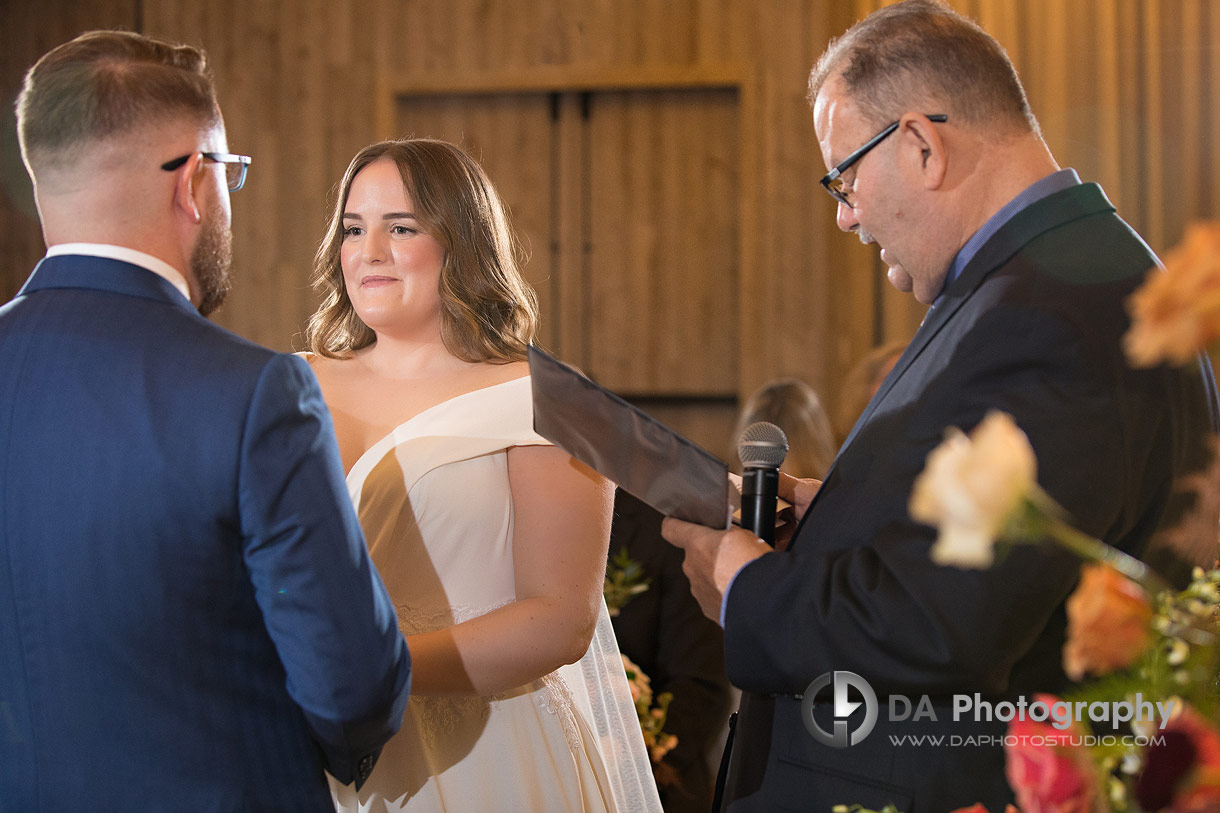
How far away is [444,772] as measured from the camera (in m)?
1.97

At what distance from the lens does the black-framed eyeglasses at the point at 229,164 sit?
1.42 m

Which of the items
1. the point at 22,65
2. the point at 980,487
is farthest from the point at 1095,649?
the point at 22,65

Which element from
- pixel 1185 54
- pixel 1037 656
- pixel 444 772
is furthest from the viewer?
pixel 1185 54

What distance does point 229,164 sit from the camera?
1.56m

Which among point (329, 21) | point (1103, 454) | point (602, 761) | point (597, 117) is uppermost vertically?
point (329, 21)

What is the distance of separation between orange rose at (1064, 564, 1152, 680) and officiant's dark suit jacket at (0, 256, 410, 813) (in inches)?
38.0

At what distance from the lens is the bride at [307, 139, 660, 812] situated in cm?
194

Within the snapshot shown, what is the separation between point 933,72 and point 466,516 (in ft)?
3.62

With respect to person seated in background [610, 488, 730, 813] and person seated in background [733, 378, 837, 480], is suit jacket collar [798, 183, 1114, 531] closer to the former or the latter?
person seated in background [610, 488, 730, 813]

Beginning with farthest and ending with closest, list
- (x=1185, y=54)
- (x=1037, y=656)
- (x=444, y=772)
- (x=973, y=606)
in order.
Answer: (x=1185, y=54), (x=444, y=772), (x=1037, y=656), (x=973, y=606)

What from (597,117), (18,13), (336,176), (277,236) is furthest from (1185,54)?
(18,13)

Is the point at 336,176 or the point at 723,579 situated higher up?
the point at 336,176

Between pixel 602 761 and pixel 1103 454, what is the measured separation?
1.21 m

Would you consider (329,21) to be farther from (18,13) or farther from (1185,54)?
(1185,54)
